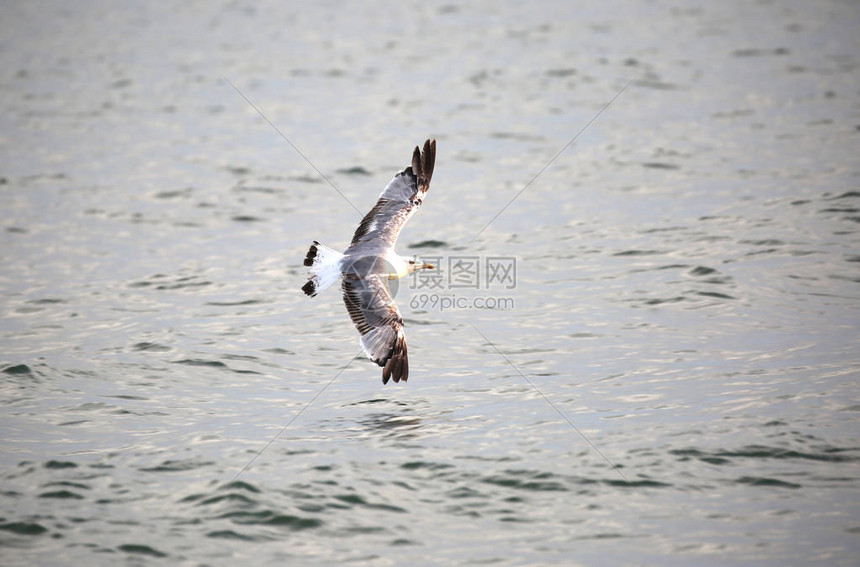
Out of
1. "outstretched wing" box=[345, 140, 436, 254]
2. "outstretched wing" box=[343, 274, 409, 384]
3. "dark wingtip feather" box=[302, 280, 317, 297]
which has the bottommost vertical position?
"outstretched wing" box=[343, 274, 409, 384]

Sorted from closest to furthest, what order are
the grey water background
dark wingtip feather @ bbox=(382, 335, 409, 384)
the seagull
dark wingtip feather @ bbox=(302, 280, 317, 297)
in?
the grey water background, dark wingtip feather @ bbox=(382, 335, 409, 384), the seagull, dark wingtip feather @ bbox=(302, 280, 317, 297)

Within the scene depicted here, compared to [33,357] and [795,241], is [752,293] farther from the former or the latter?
[33,357]

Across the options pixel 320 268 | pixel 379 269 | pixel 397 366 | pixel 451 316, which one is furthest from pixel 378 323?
pixel 451 316

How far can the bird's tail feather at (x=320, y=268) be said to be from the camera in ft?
36.6

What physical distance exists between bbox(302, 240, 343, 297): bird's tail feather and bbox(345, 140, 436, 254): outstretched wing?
60cm

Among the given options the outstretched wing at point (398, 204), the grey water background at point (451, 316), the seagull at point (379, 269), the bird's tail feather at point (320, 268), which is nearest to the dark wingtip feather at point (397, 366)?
the seagull at point (379, 269)

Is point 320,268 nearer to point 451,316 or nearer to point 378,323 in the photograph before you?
point 378,323

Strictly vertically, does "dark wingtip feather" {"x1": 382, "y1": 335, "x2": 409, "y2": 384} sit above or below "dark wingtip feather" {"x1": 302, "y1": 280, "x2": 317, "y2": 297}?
below

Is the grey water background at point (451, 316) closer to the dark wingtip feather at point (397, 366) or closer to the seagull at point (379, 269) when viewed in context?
the dark wingtip feather at point (397, 366)

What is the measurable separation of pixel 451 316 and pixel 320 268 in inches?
106

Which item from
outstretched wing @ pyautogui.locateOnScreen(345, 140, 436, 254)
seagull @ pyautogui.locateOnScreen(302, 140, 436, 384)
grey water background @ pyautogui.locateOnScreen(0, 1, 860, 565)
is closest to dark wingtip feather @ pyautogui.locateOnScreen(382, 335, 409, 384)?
seagull @ pyautogui.locateOnScreen(302, 140, 436, 384)

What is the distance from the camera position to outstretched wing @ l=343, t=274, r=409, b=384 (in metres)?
10.7

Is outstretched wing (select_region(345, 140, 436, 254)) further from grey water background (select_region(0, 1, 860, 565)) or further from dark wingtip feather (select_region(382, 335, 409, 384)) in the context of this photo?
dark wingtip feather (select_region(382, 335, 409, 384))

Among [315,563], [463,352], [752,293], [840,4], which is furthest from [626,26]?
[315,563]
